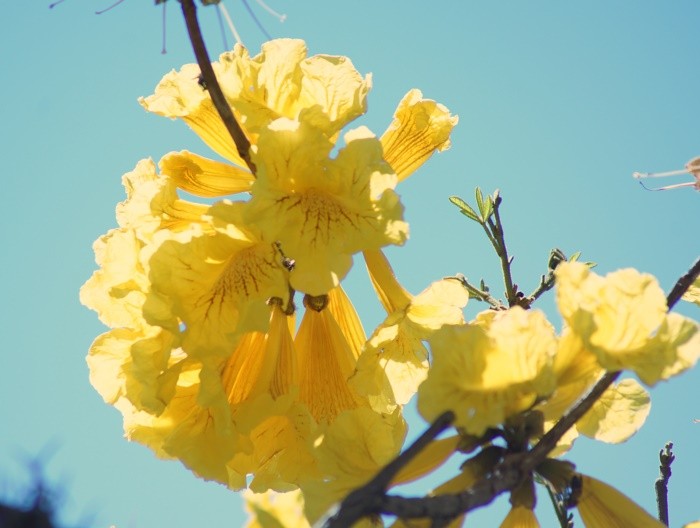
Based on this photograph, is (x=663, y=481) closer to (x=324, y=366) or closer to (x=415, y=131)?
(x=324, y=366)

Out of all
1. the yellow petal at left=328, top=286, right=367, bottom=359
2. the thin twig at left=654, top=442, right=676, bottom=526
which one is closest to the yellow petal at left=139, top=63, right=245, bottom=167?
the yellow petal at left=328, top=286, right=367, bottom=359

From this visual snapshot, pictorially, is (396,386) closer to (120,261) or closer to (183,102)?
(120,261)

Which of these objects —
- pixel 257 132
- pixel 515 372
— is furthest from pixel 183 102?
pixel 515 372

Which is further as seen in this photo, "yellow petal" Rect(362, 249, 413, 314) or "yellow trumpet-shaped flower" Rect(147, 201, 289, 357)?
"yellow petal" Rect(362, 249, 413, 314)

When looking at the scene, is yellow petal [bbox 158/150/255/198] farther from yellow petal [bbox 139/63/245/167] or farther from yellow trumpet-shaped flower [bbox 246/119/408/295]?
yellow trumpet-shaped flower [bbox 246/119/408/295]

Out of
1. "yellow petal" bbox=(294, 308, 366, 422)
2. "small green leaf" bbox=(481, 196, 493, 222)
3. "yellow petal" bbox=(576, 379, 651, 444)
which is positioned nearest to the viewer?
"yellow petal" bbox=(576, 379, 651, 444)

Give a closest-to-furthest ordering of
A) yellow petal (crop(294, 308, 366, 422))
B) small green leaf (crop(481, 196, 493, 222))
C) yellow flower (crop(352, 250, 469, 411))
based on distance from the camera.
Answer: yellow flower (crop(352, 250, 469, 411)) → yellow petal (crop(294, 308, 366, 422)) → small green leaf (crop(481, 196, 493, 222))

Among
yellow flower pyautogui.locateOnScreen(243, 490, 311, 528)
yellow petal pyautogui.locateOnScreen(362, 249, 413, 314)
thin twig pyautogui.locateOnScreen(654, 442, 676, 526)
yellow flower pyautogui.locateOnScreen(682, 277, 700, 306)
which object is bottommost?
yellow flower pyautogui.locateOnScreen(243, 490, 311, 528)
